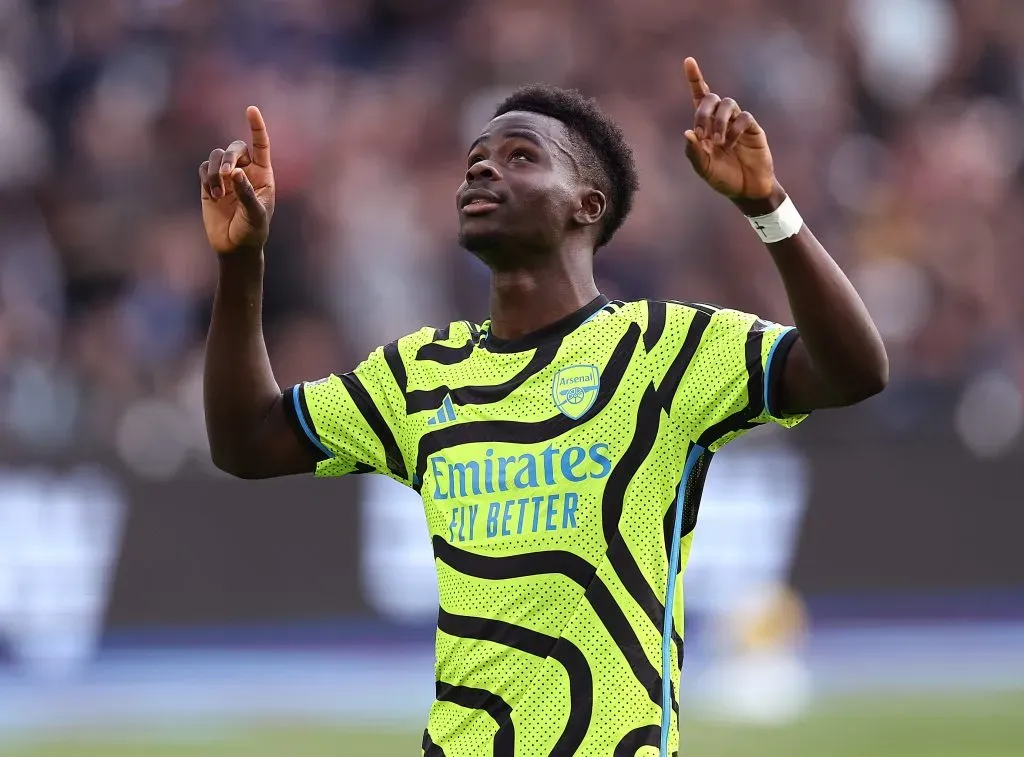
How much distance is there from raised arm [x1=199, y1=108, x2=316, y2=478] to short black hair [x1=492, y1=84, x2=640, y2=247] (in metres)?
0.66

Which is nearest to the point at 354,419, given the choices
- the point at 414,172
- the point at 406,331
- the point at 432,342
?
the point at 432,342

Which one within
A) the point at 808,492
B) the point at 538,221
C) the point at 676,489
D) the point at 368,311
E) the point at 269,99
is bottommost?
the point at 676,489

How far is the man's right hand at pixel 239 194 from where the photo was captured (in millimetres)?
4176

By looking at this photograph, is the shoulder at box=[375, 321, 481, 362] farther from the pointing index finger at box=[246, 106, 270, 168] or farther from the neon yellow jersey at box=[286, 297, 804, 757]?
the pointing index finger at box=[246, 106, 270, 168]

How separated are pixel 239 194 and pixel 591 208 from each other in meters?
0.86

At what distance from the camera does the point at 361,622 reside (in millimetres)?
10984

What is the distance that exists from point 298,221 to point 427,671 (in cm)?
319

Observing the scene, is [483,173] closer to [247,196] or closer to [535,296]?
[535,296]

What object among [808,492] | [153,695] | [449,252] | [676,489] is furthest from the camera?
[449,252]

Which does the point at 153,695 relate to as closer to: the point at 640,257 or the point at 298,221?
the point at 298,221

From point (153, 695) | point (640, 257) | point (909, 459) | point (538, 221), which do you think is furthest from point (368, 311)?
point (538, 221)

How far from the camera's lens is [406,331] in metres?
11.9

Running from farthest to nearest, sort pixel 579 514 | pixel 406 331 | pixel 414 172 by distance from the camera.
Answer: pixel 414 172, pixel 406 331, pixel 579 514

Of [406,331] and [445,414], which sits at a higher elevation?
[406,331]
